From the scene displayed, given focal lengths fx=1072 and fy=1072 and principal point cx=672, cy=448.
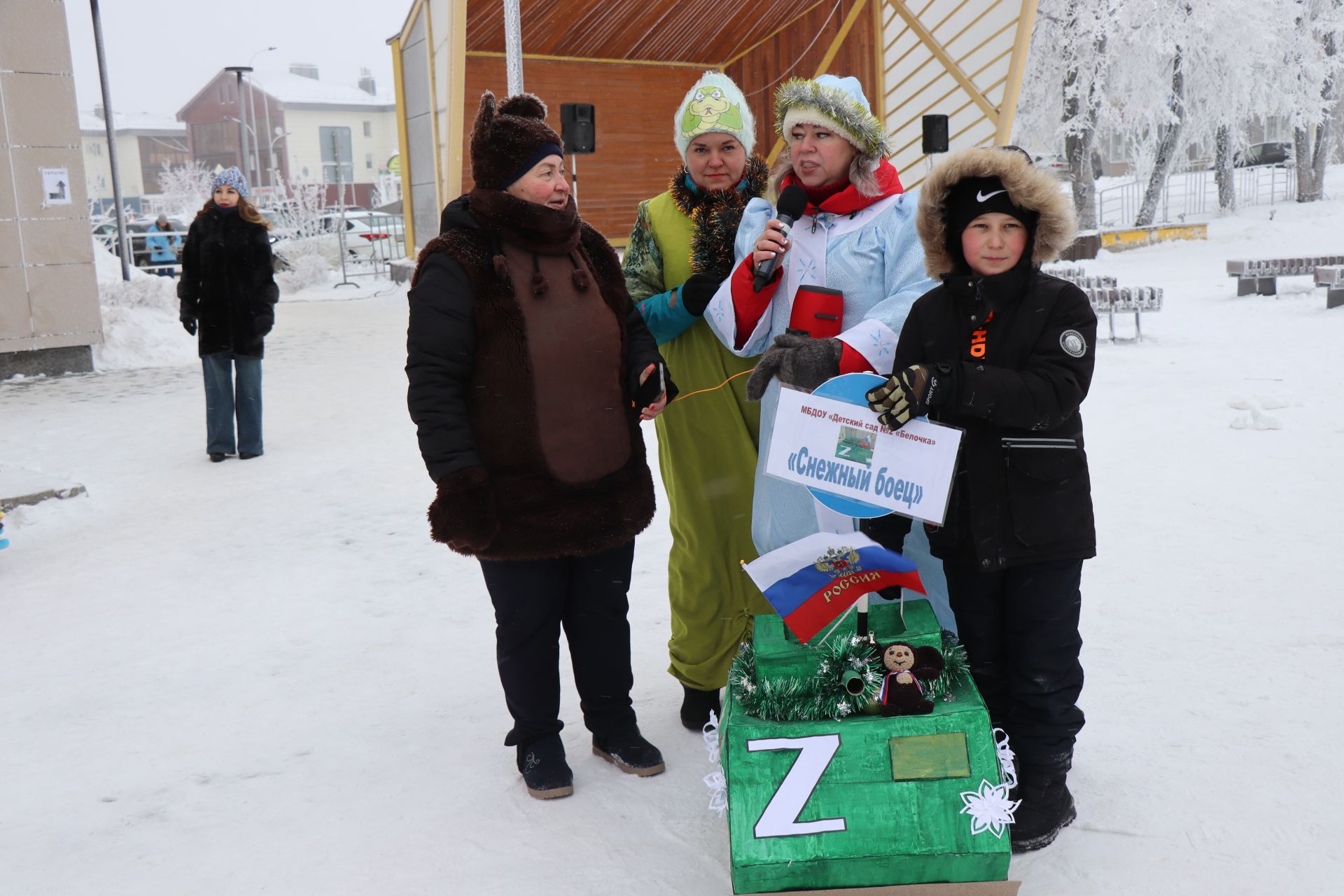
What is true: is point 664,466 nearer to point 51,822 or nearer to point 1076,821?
point 1076,821

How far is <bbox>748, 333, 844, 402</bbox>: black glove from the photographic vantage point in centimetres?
217

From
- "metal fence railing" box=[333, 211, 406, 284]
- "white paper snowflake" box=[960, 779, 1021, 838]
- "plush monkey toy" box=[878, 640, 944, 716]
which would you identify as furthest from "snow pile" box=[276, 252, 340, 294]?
"white paper snowflake" box=[960, 779, 1021, 838]

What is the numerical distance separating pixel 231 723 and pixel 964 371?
2.25 metres

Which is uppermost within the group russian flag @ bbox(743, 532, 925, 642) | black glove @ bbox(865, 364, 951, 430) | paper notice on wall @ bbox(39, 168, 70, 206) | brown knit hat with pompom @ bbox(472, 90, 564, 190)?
paper notice on wall @ bbox(39, 168, 70, 206)

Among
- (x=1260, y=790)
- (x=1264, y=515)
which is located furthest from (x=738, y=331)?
(x=1264, y=515)

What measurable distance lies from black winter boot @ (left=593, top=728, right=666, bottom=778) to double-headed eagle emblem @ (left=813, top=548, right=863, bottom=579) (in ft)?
2.64

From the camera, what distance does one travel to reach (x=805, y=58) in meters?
11.5

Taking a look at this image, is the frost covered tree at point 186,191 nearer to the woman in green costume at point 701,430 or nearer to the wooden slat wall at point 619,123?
the wooden slat wall at point 619,123

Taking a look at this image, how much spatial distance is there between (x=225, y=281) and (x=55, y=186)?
4.70 metres

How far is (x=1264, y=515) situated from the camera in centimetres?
439

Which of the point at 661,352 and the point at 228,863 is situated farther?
the point at 661,352

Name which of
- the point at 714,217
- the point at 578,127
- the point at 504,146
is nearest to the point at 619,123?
the point at 578,127

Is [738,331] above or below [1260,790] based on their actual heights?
above

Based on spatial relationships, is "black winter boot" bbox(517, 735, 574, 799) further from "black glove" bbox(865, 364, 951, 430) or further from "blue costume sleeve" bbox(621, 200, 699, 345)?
"black glove" bbox(865, 364, 951, 430)
